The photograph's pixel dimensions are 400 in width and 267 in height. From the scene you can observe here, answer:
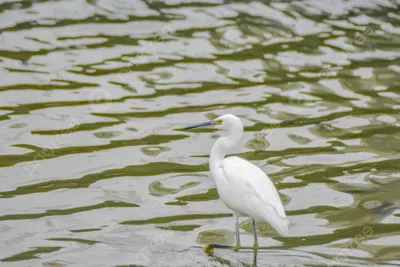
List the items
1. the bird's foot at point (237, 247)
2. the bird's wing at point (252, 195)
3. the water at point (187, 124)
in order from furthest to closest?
1. the water at point (187, 124)
2. the bird's foot at point (237, 247)
3. the bird's wing at point (252, 195)

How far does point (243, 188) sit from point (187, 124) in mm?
4409

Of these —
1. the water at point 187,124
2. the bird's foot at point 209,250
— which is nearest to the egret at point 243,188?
the bird's foot at point 209,250

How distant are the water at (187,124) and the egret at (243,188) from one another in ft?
2.20

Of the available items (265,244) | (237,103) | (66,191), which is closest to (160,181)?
(66,191)

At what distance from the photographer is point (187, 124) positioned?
12203 millimetres

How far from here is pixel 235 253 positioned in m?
8.51

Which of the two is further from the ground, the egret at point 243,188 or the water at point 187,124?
the egret at point 243,188

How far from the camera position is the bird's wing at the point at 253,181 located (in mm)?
7746

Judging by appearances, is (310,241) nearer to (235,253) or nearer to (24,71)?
(235,253)

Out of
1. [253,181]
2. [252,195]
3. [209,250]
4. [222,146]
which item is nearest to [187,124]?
[222,146]

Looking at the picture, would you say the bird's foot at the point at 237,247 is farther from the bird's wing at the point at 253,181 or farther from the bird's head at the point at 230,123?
the bird's head at the point at 230,123

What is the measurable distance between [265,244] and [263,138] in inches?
128

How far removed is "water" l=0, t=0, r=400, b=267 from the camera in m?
8.73

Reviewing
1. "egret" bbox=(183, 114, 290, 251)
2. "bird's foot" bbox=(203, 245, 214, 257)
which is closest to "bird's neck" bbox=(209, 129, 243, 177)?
"egret" bbox=(183, 114, 290, 251)
